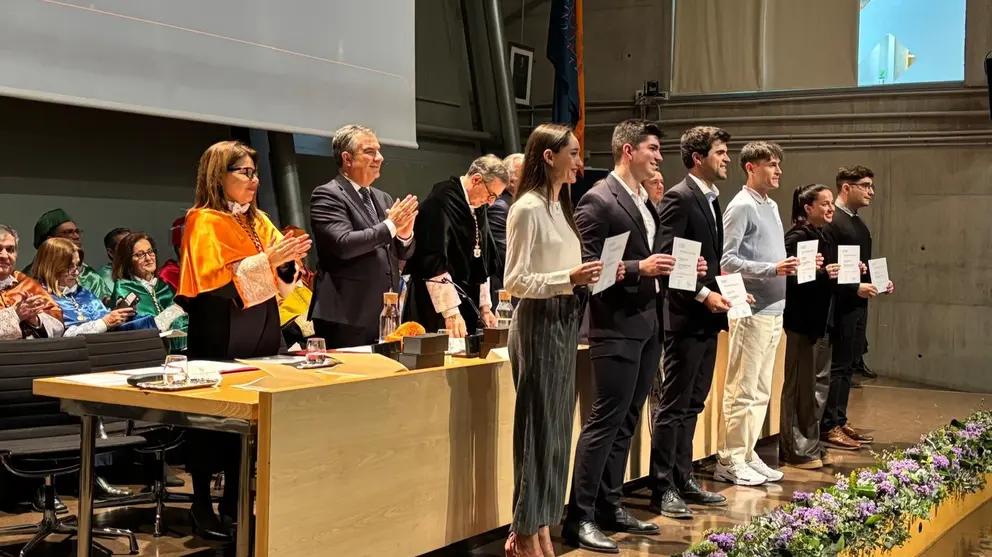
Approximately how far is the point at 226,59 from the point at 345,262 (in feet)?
9.05

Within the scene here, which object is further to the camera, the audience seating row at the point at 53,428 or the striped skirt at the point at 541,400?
the audience seating row at the point at 53,428

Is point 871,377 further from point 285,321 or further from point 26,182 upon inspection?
point 26,182

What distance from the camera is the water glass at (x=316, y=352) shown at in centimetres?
308

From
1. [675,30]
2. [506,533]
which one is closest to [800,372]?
[506,533]

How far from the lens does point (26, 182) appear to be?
5.98m

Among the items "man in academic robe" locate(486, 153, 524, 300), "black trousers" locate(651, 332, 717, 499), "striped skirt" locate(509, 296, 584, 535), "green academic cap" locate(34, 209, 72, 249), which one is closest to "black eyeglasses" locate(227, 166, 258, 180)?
"striped skirt" locate(509, 296, 584, 535)

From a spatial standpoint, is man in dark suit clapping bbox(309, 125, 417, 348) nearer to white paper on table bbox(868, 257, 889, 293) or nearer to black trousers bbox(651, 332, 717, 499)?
black trousers bbox(651, 332, 717, 499)

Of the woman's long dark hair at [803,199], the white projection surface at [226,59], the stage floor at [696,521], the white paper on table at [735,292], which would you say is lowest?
the stage floor at [696,521]

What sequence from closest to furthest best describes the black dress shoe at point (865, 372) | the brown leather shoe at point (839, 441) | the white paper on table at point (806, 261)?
the white paper on table at point (806, 261) < the brown leather shoe at point (839, 441) < the black dress shoe at point (865, 372)

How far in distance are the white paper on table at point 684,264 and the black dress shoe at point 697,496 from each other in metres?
0.94

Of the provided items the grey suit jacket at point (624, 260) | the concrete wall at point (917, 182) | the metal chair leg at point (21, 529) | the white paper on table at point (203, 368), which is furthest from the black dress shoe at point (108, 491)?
the concrete wall at point (917, 182)

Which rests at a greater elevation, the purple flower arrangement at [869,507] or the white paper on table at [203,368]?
the white paper on table at [203,368]

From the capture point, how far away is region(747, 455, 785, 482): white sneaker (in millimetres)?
4895

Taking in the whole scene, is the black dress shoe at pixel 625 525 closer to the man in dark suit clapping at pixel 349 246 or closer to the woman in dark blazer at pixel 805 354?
the man in dark suit clapping at pixel 349 246
